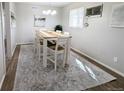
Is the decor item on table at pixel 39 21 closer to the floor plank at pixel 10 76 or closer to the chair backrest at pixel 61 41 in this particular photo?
the floor plank at pixel 10 76

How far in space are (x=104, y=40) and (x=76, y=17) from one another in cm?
210

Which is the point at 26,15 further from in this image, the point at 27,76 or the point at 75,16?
the point at 27,76

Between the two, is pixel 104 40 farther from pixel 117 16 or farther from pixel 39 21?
pixel 39 21

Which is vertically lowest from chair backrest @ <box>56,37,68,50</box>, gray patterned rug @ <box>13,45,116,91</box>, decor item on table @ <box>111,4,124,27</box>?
gray patterned rug @ <box>13,45,116,91</box>

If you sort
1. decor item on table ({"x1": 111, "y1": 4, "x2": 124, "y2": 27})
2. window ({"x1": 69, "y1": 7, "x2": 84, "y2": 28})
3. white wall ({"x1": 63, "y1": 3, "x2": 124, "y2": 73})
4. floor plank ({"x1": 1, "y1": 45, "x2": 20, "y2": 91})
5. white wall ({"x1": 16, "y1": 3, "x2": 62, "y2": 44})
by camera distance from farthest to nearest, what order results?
1. white wall ({"x1": 16, "y1": 3, "x2": 62, "y2": 44})
2. window ({"x1": 69, "y1": 7, "x2": 84, "y2": 28})
3. white wall ({"x1": 63, "y1": 3, "x2": 124, "y2": 73})
4. decor item on table ({"x1": 111, "y1": 4, "x2": 124, "y2": 27})
5. floor plank ({"x1": 1, "y1": 45, "x2": 20, "y2": 91})

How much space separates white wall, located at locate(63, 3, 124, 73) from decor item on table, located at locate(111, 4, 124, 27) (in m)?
0.12

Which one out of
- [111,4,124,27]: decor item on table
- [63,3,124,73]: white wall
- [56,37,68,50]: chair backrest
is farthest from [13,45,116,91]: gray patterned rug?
[111,4,124,27]: decor item on table

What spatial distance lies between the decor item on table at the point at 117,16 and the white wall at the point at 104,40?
12cm

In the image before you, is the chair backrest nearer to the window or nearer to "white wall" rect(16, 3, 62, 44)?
the window

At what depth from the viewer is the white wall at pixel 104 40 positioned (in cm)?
301

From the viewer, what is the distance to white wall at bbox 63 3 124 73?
119 inches

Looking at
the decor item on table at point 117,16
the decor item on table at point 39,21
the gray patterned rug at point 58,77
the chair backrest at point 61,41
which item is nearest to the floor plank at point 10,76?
the gray patterned rug at point 58,77

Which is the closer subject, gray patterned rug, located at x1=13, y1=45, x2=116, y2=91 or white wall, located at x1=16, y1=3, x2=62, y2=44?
gray patterned rug, located at x1=13, y1=45, x2=116, y2=91

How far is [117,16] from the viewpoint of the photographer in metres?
3.00
